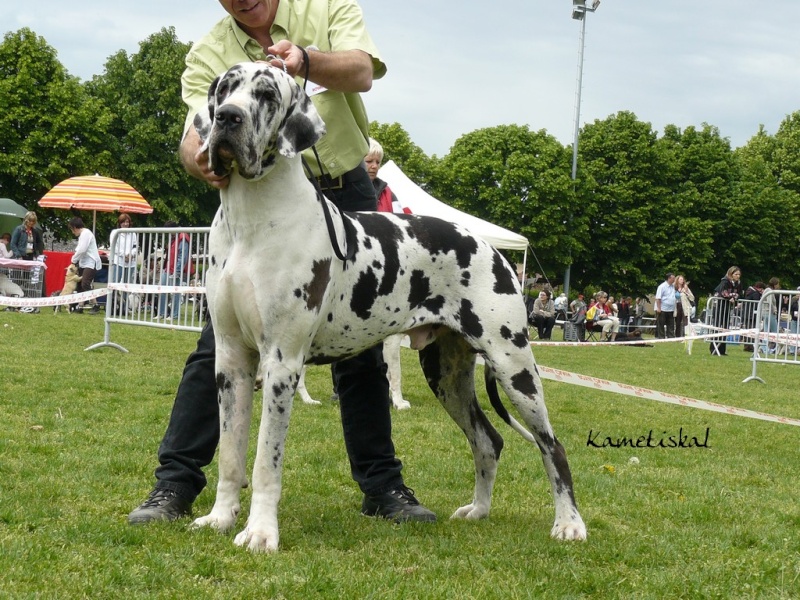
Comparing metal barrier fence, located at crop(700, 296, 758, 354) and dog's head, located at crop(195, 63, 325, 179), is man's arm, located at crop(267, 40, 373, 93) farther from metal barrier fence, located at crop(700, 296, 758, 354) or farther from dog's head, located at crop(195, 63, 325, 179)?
metal barrier fence, located at crop(700, 296, 758, 354)

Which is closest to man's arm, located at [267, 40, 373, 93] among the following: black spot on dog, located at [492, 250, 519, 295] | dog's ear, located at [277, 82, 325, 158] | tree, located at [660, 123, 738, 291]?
dog's ear, located at [277, 82, 325, 158]

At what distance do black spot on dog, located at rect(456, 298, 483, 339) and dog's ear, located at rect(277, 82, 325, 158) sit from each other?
1.15 meters

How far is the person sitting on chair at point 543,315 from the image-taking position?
29438mm

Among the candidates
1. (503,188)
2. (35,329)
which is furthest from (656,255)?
(35,329)

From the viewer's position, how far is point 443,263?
14.6 feet

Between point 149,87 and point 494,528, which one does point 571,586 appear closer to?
point 494,528

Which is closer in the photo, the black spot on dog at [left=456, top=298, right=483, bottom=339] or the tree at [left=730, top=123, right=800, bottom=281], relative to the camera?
the black spot on dog at [left=456, top=298, right=483, bottom=339]

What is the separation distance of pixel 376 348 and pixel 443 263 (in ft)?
2.25

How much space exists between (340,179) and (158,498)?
1.77m

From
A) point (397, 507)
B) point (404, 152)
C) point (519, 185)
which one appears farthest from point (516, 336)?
point (404, 152)

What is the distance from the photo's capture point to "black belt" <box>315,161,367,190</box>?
475 cm

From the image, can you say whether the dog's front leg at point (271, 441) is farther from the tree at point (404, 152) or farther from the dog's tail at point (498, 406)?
the tree at point (404, 152)

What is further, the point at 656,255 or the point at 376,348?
the point at 656,255

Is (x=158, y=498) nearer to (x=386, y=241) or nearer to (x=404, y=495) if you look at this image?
(x=404, y=495)
